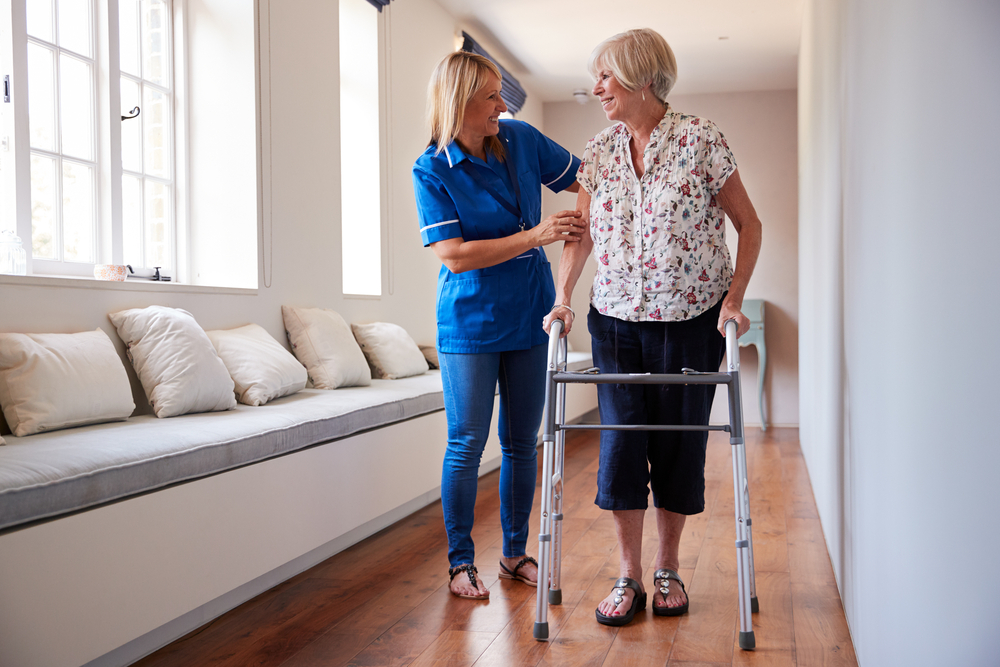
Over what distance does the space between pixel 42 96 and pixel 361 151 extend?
1.75 meters

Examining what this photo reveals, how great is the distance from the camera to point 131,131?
3041 mm

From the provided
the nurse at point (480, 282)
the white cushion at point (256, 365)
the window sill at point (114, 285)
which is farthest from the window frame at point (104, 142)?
the nurse at point (480, 282)

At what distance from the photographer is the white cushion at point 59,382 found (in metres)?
1.93

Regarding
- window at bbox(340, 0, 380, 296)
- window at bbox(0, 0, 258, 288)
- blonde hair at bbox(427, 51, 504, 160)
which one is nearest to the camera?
blonde hair at bbox(427, 51, 504, 160)

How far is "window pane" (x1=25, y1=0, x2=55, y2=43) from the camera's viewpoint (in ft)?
8.61

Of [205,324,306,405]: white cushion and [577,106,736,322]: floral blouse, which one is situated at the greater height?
[577,106,736,322]: floral blouse

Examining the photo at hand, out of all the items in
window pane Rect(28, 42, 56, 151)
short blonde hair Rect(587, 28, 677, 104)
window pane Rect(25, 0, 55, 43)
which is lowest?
short blonde hair Rect(587, 28, 677, 104)

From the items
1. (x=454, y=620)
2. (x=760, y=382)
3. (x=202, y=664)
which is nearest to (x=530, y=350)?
(x=454, y=620)

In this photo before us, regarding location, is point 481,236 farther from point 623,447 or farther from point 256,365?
point 256,365

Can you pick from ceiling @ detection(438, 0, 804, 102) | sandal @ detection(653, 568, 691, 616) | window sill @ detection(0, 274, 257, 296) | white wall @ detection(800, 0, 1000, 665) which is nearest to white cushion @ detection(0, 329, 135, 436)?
window sill @ detection(0, 274, 257, 296)

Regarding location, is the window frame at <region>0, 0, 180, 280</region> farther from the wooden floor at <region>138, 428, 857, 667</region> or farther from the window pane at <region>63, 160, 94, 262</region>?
the wooden floor at <region>138, 428, 857, 667</region>

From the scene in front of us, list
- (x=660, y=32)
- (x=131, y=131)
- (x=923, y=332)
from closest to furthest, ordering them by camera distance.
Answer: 1. (x=923, y=332)
2. (x=131, y=131)
3. (x=660, y=32)

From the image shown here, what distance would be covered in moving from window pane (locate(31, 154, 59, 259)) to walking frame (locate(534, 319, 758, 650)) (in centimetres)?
176

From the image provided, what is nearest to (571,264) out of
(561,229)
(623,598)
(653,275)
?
(561,229)
